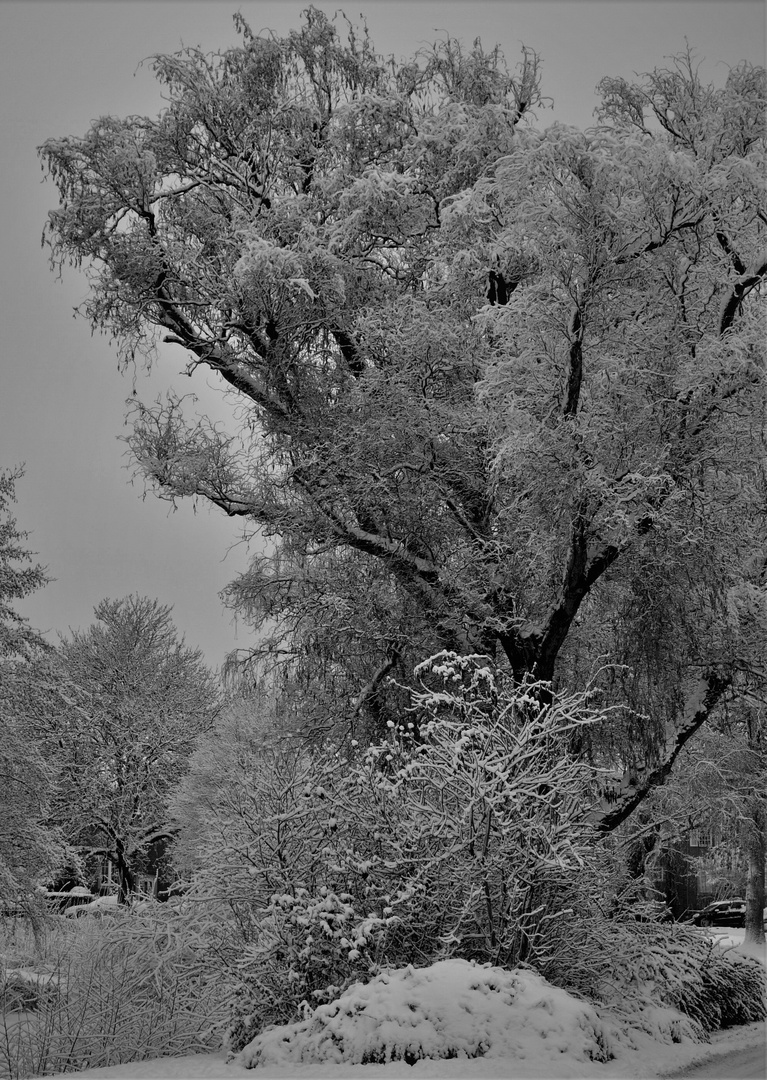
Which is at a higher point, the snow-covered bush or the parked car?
the snow-covered bush

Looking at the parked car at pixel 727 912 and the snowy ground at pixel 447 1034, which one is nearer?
the snowy ground at pixel 447 1034

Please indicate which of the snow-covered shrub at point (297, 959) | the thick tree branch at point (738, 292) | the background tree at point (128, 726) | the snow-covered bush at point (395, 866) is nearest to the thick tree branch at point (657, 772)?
the snow-covered bush at point (395, 866)

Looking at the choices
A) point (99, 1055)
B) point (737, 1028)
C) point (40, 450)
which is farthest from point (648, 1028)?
point (40, 450)

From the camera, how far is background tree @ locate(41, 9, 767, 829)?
1140cm

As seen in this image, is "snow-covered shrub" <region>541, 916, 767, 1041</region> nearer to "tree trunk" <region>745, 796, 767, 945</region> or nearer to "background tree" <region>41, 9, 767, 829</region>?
"background tree" <region>41, 9, 767, 829</region>

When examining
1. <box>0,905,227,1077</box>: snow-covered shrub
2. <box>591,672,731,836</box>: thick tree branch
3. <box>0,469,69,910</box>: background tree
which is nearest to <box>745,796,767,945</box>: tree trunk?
<box>591,672,731,836</box>: thick tree branch

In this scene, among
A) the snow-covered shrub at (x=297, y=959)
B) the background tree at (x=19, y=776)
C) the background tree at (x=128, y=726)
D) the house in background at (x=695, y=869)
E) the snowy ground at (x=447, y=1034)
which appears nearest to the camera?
the snowy ground at (x=447, y=1034)

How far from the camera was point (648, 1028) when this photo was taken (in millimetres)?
9133

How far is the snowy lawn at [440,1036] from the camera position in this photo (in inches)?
262

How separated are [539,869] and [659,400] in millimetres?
5401

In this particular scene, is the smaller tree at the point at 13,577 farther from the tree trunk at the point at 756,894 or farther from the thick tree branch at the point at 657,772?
the tree trunk at the point at 756,894

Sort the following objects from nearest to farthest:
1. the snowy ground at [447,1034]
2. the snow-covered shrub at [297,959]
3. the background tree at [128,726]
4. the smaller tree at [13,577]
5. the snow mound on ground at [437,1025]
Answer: the snowy ground at [447,1034]
the snow mound on ground at [437,1025]
the snow-covered shrub at [297,959]
the smaller tree at [13,577]
the background tree at [128,726]

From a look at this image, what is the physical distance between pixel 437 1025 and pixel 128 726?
2562 cm

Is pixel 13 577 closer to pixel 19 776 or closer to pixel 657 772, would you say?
pixel 19 776
